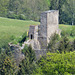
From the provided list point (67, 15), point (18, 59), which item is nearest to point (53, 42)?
point (18, 59)

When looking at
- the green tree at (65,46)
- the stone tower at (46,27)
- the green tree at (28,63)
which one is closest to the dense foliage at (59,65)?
the green tree at (28,63)

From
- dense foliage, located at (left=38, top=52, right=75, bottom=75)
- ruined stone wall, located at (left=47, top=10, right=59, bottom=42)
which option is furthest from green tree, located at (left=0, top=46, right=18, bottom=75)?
ruined stone wall, located at (left=47, top=10, right=59, bottom=42)

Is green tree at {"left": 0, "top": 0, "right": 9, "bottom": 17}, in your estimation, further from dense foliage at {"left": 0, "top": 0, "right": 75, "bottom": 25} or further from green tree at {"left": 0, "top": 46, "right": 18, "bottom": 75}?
green tree at {"left": 0, "top": 46, "right": 18, "bottom": 75}

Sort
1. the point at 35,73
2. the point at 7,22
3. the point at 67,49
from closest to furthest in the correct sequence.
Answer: the point at 35,73
the point at 67,49
the point at 7,22

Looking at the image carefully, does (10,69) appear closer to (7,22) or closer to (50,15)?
(50,15)

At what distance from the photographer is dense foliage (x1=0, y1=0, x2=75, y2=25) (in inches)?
2403

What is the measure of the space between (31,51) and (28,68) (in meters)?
2.50

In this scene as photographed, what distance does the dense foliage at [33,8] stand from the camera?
2403 inches

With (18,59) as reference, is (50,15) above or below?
above

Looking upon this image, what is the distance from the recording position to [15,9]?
68375mm

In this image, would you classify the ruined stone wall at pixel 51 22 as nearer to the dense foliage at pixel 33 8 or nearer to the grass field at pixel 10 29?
the grass field at pixel 10 29

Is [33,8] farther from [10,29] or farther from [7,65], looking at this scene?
[7,65]

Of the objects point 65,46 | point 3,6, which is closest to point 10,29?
point 65,46

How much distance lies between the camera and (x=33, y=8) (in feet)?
232
